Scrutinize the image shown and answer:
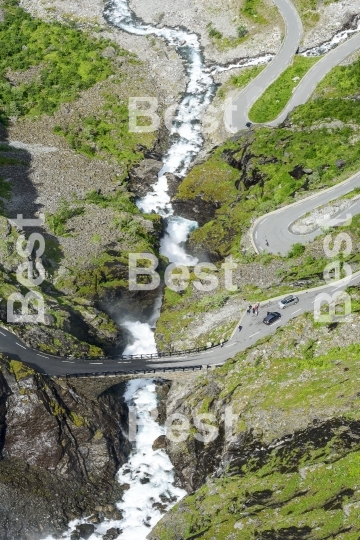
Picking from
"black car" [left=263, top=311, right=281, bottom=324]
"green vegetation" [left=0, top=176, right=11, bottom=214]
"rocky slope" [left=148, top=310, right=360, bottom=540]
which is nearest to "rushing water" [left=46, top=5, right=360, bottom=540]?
"rocky slope" [left=148, top=310, right=360, bottom=540]

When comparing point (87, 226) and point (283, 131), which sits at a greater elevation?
point (283, 131)

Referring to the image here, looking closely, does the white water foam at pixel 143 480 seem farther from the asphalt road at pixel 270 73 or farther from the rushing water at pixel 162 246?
the asphalt road at pixel 270 73

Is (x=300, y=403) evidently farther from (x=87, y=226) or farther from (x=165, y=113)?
(x=165, y=113)

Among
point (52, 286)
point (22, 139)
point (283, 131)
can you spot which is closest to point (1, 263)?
point (52, 286)

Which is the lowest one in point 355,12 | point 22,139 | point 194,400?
point 194,400

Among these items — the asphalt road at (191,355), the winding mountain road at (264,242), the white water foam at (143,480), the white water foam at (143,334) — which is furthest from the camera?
the white water foam at (143,334)

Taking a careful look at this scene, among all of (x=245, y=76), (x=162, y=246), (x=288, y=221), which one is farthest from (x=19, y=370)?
(x=245, y=76)

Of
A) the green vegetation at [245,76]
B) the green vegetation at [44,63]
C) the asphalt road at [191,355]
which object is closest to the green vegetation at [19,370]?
the asphalt road at [191,355]

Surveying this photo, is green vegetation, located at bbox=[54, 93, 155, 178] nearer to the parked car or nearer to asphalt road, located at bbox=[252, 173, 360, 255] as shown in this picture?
asphalt road, located at bbox=[252, 173, 360, 255]
